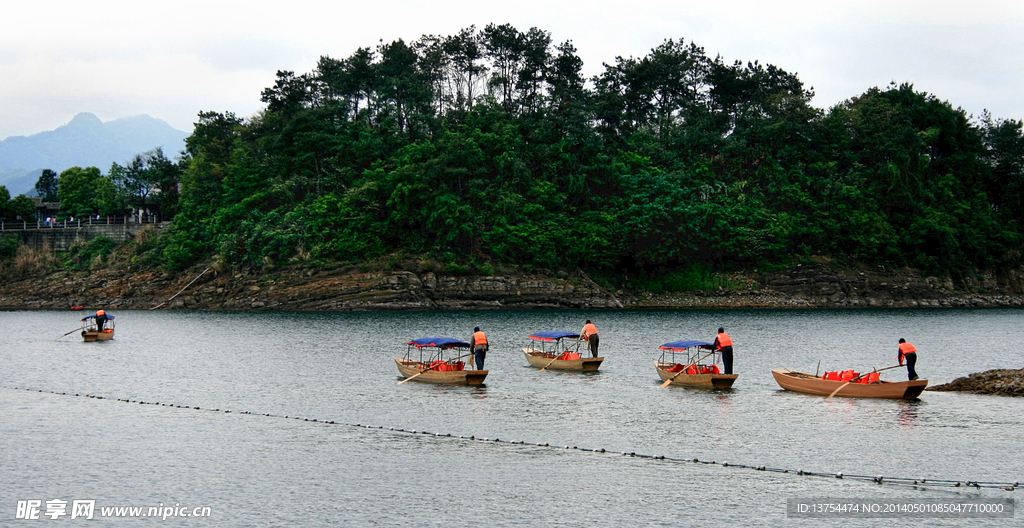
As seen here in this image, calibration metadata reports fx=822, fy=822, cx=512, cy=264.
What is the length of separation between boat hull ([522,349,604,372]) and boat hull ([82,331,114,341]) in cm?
3628

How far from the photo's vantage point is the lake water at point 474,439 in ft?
73.0

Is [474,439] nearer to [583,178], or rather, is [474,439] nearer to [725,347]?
[725,347]

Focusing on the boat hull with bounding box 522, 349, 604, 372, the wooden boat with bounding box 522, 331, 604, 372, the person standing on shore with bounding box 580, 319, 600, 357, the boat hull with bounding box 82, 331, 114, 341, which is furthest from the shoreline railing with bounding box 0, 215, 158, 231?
the person standing on shore with bounding box 580, 319, 600, 357

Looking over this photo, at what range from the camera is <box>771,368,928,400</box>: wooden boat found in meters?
34.9

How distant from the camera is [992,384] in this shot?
36.7 metres

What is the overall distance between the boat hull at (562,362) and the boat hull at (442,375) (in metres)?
6.90

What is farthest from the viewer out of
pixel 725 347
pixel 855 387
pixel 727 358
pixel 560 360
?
pixel 560 360

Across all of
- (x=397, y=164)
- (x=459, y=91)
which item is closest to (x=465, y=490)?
(x=397, y=164)

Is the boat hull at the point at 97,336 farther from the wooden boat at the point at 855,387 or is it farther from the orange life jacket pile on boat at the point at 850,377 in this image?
the orange life jacket pile on boat at the point at 850,377

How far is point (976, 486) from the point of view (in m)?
22.8

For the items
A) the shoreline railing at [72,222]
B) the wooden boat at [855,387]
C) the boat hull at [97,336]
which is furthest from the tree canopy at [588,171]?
the wooden boat at [855,387]

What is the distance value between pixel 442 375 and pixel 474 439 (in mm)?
12377

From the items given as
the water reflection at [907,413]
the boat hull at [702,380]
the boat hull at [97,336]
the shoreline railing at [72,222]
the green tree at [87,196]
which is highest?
the green tree at [87,196]

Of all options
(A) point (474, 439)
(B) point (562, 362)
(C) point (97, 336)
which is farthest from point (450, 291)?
(A) point (474, 439)
